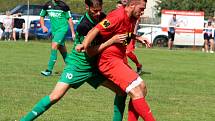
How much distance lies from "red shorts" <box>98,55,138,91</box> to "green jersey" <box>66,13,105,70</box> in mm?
176

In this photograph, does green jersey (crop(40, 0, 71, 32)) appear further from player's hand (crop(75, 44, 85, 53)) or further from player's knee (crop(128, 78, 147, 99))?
player's knee (crop(128, 78, 147, 99))

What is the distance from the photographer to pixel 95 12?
7.63 metres

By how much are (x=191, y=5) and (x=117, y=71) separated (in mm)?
44795

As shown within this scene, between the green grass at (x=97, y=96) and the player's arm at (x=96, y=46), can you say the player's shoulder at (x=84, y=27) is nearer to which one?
the player's arm at (x=96, y=46)

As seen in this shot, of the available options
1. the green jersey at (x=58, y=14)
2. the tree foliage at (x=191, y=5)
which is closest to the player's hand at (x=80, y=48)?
the green jersey at (x=58, y=14)

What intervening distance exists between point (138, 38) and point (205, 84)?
7.17 m

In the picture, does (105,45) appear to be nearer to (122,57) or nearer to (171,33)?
(122,57)

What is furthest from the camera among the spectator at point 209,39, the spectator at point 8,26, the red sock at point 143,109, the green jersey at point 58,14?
the spectator at point 8,26

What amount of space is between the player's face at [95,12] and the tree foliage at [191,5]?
144 ft

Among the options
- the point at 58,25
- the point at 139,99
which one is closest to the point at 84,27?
the point at 139,99

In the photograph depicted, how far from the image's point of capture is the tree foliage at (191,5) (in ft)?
168

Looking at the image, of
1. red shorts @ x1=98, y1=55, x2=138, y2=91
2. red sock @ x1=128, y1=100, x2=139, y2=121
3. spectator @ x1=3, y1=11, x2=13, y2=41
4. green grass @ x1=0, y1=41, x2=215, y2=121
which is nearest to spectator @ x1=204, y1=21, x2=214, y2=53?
spectator @ x1=3, y1=11, x2=13, y2=41

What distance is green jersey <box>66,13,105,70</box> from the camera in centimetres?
750

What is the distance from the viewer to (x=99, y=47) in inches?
287
